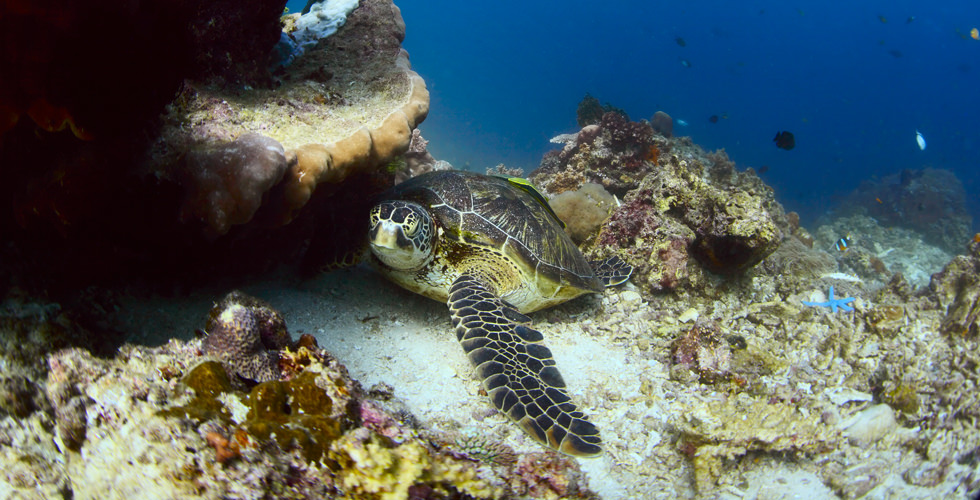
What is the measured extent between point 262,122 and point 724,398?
3473 millimetres

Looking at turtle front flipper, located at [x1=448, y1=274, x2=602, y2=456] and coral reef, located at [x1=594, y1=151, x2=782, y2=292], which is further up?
coral reef, located at [x1=594, y1=151, x2=782, y2=292]

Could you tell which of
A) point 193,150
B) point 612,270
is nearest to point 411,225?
point 193,150

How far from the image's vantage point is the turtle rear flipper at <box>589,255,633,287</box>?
420cm

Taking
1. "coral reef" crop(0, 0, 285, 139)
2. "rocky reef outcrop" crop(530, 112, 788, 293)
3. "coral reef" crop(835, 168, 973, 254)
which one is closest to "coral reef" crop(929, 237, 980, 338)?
"rocky reef outcrop" crop(530, 112, 788, 293)

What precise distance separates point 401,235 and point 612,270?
2.44m

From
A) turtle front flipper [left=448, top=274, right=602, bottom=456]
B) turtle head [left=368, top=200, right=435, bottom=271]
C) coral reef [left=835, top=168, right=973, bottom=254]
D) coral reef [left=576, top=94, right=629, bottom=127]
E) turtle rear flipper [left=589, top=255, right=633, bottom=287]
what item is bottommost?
Answer: turtle front flipper [left=448, top=274, right=602, bottom=456]

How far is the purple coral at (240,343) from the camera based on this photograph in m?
1.64

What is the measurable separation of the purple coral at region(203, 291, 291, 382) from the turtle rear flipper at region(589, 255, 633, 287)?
316 centimetres

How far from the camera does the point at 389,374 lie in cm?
255

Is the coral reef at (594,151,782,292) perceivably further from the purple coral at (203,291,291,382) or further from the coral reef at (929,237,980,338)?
the purple coral at (203,291,291,382)

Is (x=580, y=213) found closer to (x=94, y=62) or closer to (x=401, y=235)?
(x=401, y=235)

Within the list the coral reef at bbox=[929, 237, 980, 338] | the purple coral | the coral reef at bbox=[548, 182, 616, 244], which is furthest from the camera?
the coral reef at bbox=[548, 182, 616, 244]

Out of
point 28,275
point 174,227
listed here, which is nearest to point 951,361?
point 174,227

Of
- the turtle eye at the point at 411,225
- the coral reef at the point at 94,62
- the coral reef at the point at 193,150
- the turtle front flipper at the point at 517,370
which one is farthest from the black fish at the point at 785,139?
the coral reef at the point at 94,62
